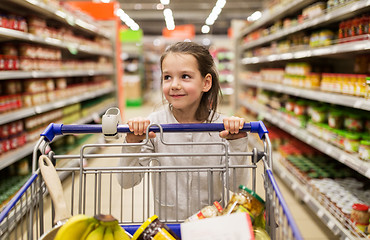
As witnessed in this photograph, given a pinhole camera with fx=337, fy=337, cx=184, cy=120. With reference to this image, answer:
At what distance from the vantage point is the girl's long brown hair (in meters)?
1.46

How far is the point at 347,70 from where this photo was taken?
147 inches

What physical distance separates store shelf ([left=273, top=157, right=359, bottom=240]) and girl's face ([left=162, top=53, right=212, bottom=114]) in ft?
4.89

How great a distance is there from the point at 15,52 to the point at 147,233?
3.13m

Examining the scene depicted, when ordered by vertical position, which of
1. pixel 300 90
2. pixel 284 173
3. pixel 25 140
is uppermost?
pixel 300 90

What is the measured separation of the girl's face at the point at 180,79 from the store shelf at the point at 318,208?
4.89 feet

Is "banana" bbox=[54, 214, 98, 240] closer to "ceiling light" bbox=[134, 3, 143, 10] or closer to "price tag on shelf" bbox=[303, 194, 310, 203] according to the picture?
"price tag on shelf" bbox=[303, 194, 310, 203]

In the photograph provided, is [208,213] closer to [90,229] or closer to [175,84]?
[90,229]

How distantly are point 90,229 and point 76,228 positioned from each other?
53mm

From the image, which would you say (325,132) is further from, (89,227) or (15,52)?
(15,52)

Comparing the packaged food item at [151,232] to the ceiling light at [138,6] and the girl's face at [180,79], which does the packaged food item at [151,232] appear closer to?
the girl's face at [180,79]

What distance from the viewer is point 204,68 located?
1499 millimetres

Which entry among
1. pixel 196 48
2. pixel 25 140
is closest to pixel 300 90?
pixel 196 48

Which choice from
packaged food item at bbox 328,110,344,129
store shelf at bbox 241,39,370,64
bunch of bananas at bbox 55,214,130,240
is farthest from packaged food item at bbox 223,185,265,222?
packaged food item at bbox 328,110,344,129

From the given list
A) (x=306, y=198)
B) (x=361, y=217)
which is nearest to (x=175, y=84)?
(x=361, y=217)
